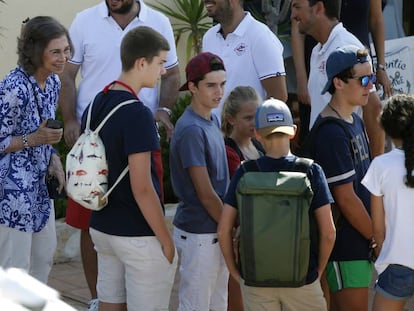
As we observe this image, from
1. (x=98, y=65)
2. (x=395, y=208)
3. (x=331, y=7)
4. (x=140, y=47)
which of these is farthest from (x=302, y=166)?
(x=98, y=65)

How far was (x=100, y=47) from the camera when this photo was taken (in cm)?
634

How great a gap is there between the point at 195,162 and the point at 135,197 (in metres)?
0.57

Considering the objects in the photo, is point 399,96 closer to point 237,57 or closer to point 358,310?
point 358,310

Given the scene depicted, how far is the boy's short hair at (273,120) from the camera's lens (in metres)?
4.79

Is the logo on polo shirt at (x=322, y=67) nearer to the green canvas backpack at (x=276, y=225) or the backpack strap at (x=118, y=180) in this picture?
the green canvas backpack at (x=276, y=225)

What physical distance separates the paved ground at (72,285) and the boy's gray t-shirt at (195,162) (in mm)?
1547

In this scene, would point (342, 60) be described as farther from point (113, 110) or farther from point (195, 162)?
point (113, 110)

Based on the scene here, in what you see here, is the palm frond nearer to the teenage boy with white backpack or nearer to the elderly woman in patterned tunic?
the elderly woman in patterned tunic

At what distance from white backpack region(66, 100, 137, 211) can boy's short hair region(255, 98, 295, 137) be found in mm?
630

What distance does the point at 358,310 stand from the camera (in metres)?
5.18

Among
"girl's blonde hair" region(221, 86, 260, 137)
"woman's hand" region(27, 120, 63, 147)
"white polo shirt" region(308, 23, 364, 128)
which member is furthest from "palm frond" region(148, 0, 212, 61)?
"woman's hand" region(27, 120, 63, 147)

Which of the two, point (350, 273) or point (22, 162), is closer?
point (350, 273)

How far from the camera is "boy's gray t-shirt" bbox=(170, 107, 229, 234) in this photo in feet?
17.3

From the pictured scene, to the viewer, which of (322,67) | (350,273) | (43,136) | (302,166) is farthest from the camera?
(322,67)
